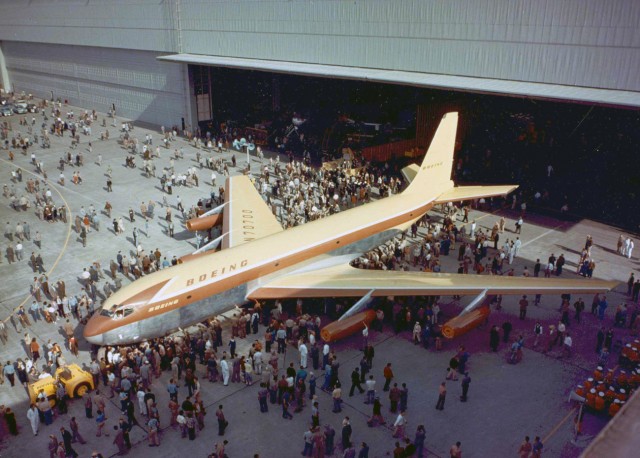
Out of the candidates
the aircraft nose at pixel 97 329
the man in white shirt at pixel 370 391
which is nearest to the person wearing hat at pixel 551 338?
the man in white shirt at pixel 370 391

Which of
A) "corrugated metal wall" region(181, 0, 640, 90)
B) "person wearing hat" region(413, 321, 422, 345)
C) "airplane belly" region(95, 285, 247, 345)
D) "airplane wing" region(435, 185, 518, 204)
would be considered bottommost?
"person wearing hat" region(413, 321, 422, 345)

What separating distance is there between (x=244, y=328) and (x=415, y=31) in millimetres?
28957

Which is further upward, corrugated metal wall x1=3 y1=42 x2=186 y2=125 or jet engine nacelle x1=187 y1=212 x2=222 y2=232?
corrugated metal wall x1=3 y1=42 x2=186 y2=125

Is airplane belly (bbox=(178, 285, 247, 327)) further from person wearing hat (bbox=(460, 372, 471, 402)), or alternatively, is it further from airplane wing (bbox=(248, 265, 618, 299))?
person wearing hat (bbox=(460, 372, 471, 402))

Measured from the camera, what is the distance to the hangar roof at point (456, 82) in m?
33.7

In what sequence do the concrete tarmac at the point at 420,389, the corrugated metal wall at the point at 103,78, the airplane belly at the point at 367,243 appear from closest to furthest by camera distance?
the concrete tarmac at the point at 420,389, the airplane belly at the point at 367,243, the corrugated metal wall at the point at 103,78

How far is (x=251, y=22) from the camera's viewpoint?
5606 cm

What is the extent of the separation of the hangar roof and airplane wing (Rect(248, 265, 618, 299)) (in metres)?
13.9

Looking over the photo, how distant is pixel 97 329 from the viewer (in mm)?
23719

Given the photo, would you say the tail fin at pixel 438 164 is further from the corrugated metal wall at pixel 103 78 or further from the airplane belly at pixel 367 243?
the corrugated metal wall at pixel 103 78

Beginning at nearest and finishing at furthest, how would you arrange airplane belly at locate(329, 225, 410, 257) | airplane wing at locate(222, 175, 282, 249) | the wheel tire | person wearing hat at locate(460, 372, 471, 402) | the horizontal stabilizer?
1. person wearing hat at locate(460, 372, 471, 402)
2. the wheel tire
3. airplane belly at locate(329, 225, 410, 257)
4. airplane wing at locate(222, 175, 282, 249)
5. the horizontal stabilizer

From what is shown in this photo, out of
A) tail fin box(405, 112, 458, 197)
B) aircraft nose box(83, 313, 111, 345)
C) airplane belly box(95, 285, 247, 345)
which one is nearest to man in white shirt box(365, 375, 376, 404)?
airplane belly box(95, 285, 247, 345)

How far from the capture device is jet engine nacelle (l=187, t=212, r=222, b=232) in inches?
1388

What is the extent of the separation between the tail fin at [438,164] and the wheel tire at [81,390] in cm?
2235
